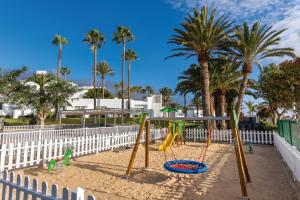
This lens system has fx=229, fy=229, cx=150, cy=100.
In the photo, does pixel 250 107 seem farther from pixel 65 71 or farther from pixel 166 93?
pixel 65 71

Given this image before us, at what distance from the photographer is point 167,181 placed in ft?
23.4

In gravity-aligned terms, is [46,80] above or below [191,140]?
above

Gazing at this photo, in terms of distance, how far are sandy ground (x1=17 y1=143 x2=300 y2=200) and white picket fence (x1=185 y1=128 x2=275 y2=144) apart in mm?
7298

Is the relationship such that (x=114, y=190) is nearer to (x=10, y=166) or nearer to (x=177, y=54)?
(x=10, y=166)

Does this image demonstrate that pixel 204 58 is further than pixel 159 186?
Yes

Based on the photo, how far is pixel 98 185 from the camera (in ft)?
21.8

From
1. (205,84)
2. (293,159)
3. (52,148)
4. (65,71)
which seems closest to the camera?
(293,159)

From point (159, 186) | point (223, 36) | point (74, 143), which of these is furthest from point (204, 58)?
point (159, 186)

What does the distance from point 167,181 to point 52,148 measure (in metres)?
6.87

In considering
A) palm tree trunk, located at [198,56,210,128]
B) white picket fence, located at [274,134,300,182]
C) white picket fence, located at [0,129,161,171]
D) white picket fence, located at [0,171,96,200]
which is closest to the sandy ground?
white picket fence, located at [274,134,300,182]

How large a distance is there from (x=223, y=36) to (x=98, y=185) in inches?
733

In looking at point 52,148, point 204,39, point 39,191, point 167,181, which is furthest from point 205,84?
point 39,191

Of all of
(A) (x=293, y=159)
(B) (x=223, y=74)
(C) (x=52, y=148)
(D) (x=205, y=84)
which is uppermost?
(B) (x=223, y=74)

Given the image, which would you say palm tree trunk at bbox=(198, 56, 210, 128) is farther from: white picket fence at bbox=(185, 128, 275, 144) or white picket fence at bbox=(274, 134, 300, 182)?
white picket fence at bbox=(274, 134, 300, 182)
